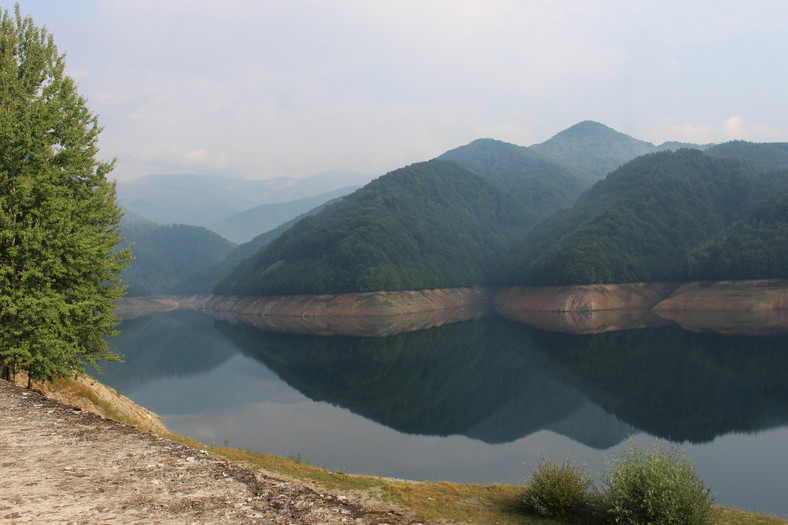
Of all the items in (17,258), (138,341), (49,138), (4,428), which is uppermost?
(49,138)

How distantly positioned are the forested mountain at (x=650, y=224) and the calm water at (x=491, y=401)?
50.9 meters

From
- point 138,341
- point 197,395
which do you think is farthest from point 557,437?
point 138,341

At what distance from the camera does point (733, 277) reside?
116562 mm

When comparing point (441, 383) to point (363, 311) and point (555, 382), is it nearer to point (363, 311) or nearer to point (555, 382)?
point (555, 382)

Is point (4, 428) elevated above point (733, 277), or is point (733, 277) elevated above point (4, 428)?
point (733, 277)

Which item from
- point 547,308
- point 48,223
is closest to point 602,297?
point 547,308

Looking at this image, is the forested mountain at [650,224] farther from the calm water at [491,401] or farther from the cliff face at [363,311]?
the calm water at [491,401]

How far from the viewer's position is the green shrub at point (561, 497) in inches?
725

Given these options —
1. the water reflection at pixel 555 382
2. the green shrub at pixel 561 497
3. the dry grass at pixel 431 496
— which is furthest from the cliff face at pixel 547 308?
the green shrub at pixel 561 497

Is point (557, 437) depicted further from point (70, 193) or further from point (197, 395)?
point (197, 395)

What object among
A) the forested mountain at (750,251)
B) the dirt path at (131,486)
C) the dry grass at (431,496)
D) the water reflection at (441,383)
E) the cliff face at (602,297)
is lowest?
the water reflection at (441,383)

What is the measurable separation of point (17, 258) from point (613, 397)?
46.8m

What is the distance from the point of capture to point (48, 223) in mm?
24500

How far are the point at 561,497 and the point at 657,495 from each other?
3344mm
